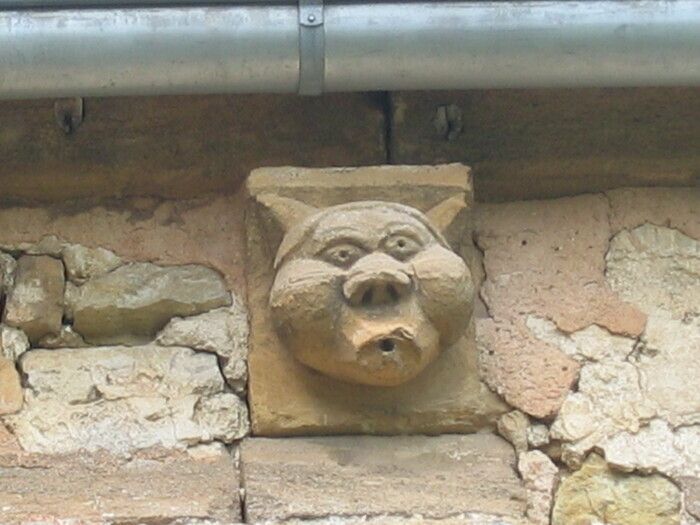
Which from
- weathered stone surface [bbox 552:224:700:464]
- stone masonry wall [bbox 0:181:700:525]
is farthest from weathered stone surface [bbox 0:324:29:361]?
weathered stone surface [bbox 552:224:700:464]

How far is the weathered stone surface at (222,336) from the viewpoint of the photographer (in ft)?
10.7

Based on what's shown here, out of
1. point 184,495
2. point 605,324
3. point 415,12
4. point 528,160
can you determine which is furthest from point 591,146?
point 184,495

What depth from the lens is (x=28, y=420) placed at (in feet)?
10.4

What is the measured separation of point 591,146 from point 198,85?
2.63 feet

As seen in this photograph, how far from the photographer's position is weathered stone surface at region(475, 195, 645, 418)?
3252 mm

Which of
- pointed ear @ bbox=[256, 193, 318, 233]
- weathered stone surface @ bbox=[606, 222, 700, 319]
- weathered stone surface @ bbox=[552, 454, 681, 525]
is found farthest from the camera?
weathered stone surface @ bbox=[606, 222, 700, 319]

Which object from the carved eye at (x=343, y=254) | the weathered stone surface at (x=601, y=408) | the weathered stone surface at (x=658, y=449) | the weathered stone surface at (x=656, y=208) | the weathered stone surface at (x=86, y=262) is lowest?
the weathered stone surface at (x=658, y=449)

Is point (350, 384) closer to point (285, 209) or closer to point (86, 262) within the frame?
point (285, 209)

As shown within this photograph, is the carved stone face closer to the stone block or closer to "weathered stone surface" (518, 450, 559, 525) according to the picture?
the stone block

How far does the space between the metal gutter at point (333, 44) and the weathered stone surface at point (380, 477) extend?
25.2 inches

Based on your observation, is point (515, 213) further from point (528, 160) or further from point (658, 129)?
point (658, 129)

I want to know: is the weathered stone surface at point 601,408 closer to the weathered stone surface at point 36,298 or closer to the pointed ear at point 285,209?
the pointed ear at point 285,209

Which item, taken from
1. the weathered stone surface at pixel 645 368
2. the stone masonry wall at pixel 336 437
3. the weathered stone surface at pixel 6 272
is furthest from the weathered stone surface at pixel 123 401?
the weathered stone surface at pixel 645 368

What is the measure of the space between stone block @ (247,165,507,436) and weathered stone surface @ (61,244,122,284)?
275mm
